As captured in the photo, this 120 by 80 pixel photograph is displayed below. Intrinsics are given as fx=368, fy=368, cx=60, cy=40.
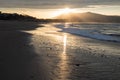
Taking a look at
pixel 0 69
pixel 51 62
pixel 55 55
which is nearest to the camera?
pixel 0 69

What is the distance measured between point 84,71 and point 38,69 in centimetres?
137

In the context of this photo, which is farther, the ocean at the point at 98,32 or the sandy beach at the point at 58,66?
the ocean at the point at 98,32

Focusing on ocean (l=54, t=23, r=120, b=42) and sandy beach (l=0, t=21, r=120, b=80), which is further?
→ ocean (l=54, t=23, r=120, b=42)

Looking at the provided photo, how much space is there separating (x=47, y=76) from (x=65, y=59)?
3.44 m

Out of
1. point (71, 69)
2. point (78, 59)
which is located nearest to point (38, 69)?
point (71, 69)

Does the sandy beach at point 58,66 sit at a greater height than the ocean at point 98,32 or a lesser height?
greater

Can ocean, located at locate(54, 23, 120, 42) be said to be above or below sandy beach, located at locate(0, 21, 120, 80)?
below

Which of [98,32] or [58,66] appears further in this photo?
[98,32]

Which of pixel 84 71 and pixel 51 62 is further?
pixel 51 62

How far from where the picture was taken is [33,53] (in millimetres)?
14742

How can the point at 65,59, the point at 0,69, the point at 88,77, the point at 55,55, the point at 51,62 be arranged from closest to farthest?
the point at 88,77 < the point at 0,69 < the point at 51,62 < the point at 65,59 < the point at 55,55

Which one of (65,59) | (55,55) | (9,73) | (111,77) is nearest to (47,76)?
(9,73)

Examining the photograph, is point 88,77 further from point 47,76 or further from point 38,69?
point 38,69

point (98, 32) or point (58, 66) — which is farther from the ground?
point (58, 66)
